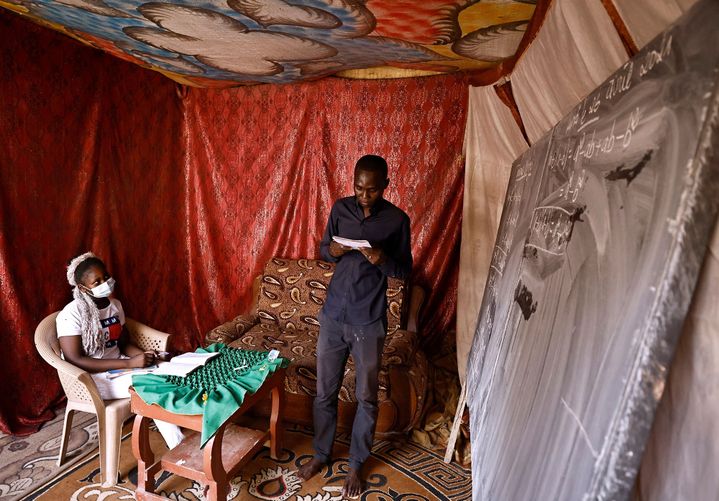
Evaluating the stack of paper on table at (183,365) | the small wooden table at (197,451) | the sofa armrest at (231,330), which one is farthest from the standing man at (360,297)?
the sofa armrest at (231,330)

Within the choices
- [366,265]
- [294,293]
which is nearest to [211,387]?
[366,265]

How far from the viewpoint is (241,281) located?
3.76 metres

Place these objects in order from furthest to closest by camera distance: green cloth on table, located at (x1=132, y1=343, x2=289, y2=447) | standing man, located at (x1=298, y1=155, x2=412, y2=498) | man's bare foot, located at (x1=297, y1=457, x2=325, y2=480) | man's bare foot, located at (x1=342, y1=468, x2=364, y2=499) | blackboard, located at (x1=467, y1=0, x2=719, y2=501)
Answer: man's bare foot, located at (x1=297, y1=457, x2=325, y2=480), man's bare foot, located at (x1=342, y1=468, x2=364, y2=499), standing man, located at (x1=298, y1=155, x2=412, y2=498), green cloth on table, located at (x1=132, y1=343, x2=289, y2=447), blackboard, located at (x1=467, y1=0, x2=719, y2=501)

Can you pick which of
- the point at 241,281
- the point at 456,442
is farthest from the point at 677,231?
the point at 241,281

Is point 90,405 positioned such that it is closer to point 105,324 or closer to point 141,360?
point 141,360

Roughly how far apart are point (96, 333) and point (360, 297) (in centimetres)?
147

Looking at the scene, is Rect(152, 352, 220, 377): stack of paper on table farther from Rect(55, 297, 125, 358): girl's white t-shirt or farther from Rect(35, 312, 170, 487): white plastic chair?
Rect(55, 297, 125, 358): girl's white t-shirt

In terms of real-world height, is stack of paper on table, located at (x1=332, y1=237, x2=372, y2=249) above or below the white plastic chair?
above

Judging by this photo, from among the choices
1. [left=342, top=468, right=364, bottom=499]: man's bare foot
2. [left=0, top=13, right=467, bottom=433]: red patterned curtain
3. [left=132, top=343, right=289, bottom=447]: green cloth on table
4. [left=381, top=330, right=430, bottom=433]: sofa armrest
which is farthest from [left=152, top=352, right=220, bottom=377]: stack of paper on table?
[left=0, top=13, right=467, bottom=433]: red patterned curtain

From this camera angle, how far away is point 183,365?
2.06 metres

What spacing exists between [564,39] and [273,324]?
2.74 meters

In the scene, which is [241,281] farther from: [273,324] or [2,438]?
[2,438]

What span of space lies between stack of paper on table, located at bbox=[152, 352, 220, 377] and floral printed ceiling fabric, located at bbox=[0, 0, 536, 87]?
1.64 m

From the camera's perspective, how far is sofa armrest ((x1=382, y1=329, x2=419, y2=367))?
263cm
